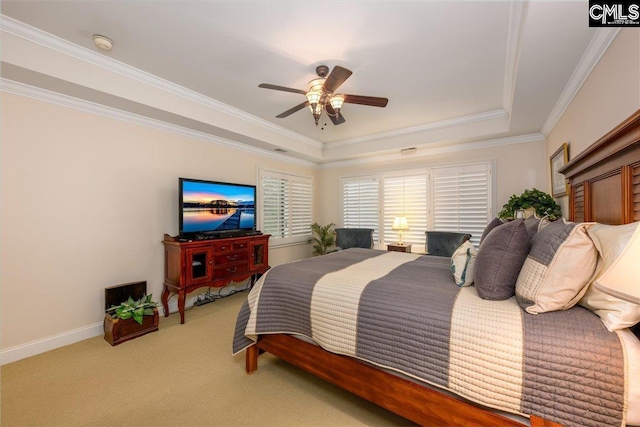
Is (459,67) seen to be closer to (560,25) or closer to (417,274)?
(560,25)

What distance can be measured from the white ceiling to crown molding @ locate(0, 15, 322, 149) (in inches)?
2.2

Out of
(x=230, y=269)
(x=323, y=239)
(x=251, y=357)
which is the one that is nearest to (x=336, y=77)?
(x=251, y=357)

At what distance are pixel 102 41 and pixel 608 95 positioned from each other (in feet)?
12.4

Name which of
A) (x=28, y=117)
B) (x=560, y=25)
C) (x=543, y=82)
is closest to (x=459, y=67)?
(x=543, y=82)

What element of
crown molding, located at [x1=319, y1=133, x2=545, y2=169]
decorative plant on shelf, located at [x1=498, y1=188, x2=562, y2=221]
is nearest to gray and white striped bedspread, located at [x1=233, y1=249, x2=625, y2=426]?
decorative plant on shelf, located at [x1=498, y1=188, x2=562, y2=221]

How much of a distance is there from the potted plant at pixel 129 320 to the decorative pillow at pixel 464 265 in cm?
296

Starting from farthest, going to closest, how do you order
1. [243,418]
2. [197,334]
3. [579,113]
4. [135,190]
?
[135,190], [197,334], [579,113], [243,418]

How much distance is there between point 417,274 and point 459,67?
205 cm

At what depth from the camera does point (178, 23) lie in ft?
6.47

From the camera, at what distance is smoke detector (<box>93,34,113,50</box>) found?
209 centimetres

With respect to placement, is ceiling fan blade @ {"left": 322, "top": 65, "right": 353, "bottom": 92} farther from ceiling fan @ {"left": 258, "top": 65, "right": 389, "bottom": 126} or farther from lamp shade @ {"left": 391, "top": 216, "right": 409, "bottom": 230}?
lamp shade @ {"left": 391, "top": 216, "right": 409, "bottom": 230}

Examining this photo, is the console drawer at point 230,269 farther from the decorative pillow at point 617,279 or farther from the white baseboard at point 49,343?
the decorative pillow at point 617,279

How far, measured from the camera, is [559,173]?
9.50 ft

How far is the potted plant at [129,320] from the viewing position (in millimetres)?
2531
